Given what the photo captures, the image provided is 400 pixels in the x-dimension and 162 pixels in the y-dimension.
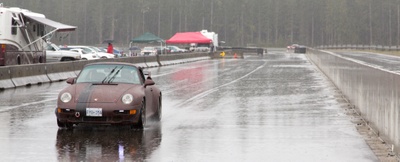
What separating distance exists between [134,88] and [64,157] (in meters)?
3.98

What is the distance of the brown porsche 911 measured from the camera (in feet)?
45.0

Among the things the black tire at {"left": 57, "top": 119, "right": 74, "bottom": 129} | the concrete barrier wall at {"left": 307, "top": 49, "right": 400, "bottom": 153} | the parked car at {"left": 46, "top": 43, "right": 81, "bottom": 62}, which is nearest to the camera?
the concrete barrier wall at {"left": 307, "top": 49, "right": 400, "bottom": 153}

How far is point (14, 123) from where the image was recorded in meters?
15.3

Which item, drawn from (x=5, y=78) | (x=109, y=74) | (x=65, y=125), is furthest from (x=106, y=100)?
(x=5, y=78)

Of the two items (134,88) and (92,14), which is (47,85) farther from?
(92,14)

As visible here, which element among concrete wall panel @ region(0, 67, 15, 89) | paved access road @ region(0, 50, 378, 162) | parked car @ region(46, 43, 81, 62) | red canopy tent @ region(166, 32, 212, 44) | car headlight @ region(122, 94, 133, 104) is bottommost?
paved access road @ region(0, 50, 378, 162)

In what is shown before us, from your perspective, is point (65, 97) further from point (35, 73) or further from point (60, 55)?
point (60, 55)

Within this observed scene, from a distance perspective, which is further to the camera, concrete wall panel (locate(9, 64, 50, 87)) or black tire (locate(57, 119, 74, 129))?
concrete wall panel (locate(9, 64, 50, 87))

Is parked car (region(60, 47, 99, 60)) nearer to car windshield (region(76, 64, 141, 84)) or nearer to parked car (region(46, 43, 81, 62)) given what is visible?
parked car (region(46, 43, 81, 62))

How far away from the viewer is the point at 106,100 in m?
13.9

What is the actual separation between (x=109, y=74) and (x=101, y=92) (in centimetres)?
135

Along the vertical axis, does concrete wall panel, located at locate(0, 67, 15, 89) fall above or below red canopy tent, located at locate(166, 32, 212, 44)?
below

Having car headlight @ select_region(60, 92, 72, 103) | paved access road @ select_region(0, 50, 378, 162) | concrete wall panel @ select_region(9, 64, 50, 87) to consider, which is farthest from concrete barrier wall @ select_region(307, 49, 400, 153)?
concrete wall panel @ select_region(9, 64, 50, 87)

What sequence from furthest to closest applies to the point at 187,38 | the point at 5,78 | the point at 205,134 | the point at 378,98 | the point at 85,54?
1. the point at 187,38
2. the point at 85,54
3. the point at 5,78
4. the point at 378,98
5. the point at 205,134
